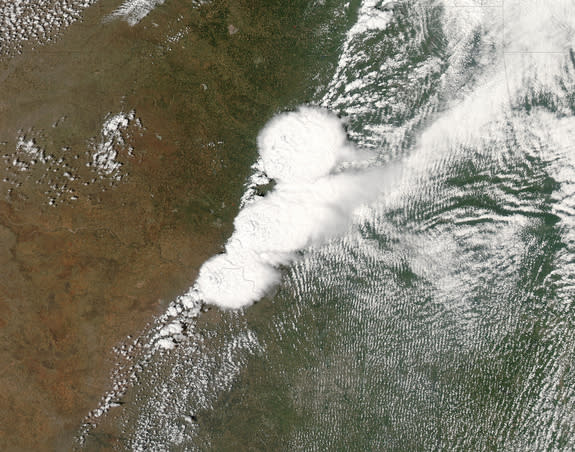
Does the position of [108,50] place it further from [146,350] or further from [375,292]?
[375,292]

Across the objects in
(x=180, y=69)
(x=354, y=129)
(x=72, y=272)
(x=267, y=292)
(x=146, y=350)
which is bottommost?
(x=146, y=350)

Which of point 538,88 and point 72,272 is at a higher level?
point 538,88

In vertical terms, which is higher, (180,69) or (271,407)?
(180,69)

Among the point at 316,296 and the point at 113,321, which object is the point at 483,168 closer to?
the point at 316,296

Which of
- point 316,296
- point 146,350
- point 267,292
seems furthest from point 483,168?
point 146,350

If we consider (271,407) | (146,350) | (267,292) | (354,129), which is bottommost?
(271,407)

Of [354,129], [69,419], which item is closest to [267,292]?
[354,129]
